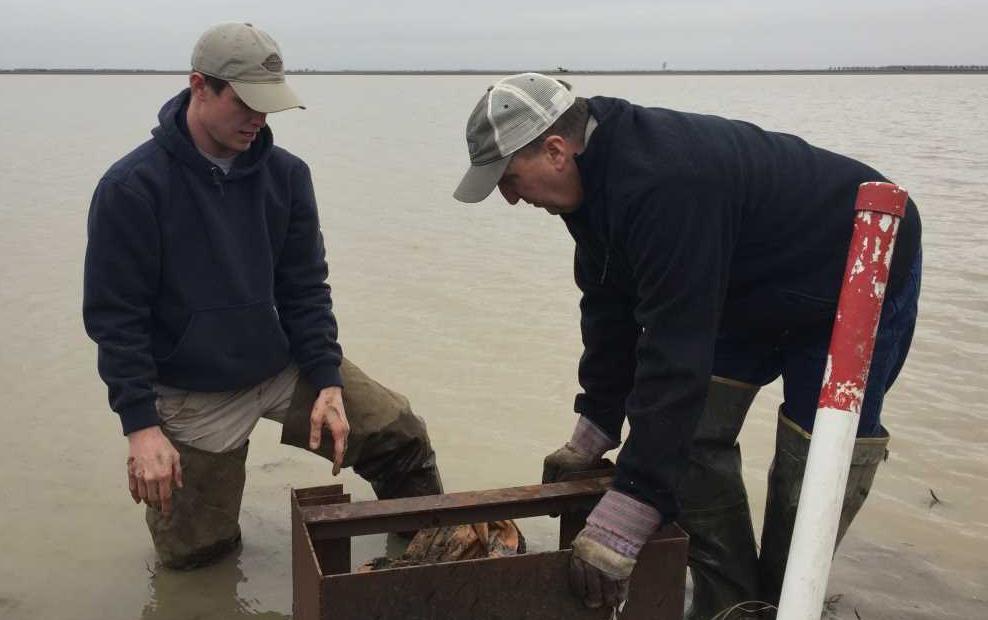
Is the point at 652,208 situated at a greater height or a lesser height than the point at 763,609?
greater

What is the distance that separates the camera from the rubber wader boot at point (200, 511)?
12.4ft

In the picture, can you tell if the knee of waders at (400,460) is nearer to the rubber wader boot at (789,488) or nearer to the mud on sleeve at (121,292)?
the mud on sleeve at (121,292)

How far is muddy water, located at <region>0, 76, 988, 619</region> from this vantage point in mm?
3986

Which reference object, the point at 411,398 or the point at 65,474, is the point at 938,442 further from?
the point at 65,474

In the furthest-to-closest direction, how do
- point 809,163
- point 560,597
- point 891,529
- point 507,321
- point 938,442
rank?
point 507,321
point 938,442
point 891,529
point 809,163
point 560,597

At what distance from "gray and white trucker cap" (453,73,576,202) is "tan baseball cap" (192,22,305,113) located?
0.89m

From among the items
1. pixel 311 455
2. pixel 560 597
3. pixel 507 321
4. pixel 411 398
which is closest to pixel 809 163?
pixel 560 597

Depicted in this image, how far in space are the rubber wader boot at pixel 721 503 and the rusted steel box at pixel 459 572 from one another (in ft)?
1.45

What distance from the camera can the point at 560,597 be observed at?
2.69m

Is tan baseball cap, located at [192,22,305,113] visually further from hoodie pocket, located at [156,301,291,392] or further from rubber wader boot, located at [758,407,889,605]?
rubber wader boot, located at [758,407,889,605]

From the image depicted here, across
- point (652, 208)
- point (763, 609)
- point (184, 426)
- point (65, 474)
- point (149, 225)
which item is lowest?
point (65, 474)

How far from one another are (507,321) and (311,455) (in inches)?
106

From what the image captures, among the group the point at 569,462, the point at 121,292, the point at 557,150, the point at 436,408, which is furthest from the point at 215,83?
the point at 436,408

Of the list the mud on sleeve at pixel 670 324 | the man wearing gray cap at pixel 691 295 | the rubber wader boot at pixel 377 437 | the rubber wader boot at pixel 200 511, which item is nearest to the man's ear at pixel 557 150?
the man wearing gray cap at pixel 691 295
